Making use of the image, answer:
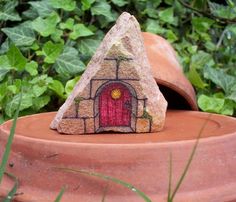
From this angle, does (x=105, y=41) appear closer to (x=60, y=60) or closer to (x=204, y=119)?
(x=204, y=119)

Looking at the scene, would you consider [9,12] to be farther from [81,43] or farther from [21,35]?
[81,43]

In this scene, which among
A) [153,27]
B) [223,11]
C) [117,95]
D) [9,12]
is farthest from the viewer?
[223,11]

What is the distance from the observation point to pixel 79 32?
209cm

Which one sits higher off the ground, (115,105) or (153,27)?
(115,105)

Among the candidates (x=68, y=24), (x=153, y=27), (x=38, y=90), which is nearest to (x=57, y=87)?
(x=38, y=90)

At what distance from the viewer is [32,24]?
6.68ft

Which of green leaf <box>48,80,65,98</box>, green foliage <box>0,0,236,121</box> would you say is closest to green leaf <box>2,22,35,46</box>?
green foliage <box>0,0,236,121</box>

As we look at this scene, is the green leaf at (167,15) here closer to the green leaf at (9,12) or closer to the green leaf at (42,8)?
the green leaf at (42,8)

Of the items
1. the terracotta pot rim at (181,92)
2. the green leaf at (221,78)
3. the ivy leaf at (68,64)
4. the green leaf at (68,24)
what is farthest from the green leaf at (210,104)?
the green leaf at (68,24)

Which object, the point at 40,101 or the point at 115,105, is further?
the point at 40,101

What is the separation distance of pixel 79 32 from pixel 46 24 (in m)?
0.11

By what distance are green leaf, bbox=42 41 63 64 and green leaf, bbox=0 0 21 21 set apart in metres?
0.23

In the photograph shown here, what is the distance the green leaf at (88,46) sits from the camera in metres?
2.12

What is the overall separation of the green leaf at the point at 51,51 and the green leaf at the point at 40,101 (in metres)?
0.12
